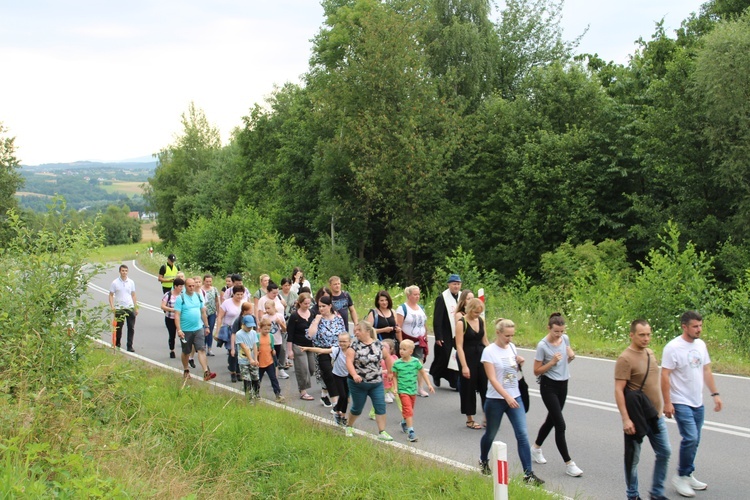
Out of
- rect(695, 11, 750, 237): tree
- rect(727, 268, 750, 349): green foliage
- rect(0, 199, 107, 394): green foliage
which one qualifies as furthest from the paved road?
rect(695, 11, 750, 237): tree

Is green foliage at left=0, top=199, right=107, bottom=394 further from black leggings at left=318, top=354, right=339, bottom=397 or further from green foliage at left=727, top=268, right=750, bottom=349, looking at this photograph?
green foliage at left=727, top=268, right=750, bottom=349

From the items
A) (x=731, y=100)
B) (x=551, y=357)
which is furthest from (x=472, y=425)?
(x=731, y=100)

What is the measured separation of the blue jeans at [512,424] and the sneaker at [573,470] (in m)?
0.56

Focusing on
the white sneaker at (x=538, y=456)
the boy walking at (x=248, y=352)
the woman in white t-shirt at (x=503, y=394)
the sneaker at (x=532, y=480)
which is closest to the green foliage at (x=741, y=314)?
the white sneaker at (x=538, y=456)

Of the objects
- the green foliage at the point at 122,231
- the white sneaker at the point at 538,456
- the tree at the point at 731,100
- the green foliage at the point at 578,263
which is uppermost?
the tree at the point at 731,100

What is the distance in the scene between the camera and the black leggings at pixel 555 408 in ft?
26.6

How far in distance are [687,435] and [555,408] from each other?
52.5 inches

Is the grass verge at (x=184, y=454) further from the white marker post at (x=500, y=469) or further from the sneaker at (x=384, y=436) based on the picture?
the white marker post at (x=500, y=469)

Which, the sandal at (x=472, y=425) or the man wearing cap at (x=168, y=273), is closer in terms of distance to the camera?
the sandal at (x=472, y=425)

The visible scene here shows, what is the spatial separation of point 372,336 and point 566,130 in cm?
2902

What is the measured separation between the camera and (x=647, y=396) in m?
7.28

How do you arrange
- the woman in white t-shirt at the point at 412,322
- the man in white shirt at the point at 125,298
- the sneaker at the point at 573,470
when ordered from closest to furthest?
the sneaker at the point at 573,470
the woman in white t-shirt at the point at 412,322
the man in white shirt at the point at 125,298

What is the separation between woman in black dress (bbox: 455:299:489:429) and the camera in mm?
9992

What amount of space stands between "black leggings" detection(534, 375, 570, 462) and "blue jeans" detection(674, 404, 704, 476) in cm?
116
